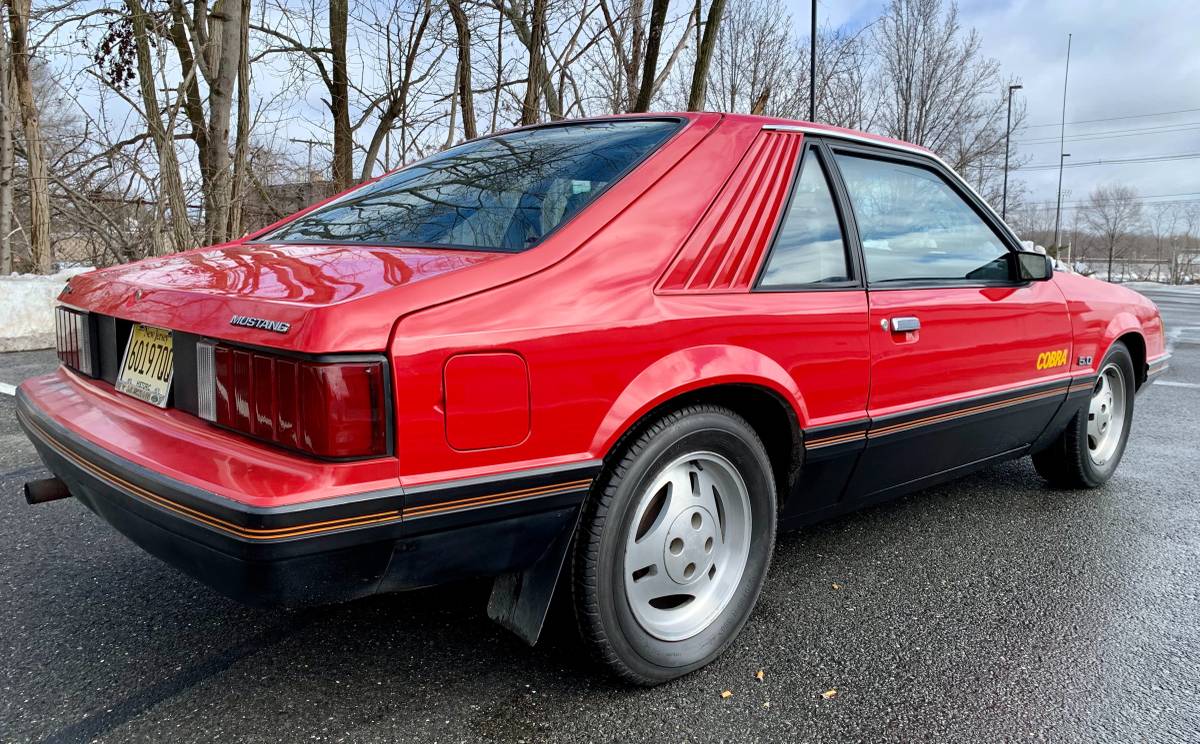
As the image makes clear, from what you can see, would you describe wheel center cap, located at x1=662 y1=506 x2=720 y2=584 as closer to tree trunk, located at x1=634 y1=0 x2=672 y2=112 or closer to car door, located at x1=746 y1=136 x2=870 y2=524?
car door, located at x1=746 y1=136 x2=870 y2=524

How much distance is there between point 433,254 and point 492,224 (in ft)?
0.70

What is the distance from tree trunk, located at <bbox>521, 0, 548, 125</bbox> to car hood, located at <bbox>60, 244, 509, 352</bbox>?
1013cm

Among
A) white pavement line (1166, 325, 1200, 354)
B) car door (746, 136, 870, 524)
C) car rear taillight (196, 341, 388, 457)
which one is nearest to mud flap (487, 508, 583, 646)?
car rear taillight (196, 341, 388, 457)

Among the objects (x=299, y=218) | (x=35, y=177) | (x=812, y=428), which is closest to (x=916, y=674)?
(x=812, y=428)

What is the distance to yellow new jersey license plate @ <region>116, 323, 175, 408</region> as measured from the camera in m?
1.87

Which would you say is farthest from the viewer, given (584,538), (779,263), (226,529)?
(779,263)

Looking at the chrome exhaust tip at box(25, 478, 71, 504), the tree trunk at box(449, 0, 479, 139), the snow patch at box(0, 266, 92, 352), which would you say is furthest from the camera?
the tree trunk at box(449, 0, 479, 139)

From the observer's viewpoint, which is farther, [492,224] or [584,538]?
[492,224]

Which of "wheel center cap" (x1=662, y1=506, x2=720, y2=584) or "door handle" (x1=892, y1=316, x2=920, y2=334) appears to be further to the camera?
"door handle" (x1=892, y1=316, x2=920, y2=334)

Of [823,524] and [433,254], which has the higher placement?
[433,254]

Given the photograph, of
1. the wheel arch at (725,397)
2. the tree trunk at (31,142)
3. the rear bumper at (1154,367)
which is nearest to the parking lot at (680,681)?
the wheel arch at (725,397)

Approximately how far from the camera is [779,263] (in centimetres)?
226

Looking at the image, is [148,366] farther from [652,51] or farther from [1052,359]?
[652,51]

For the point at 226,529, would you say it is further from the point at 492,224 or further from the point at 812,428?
the point at 812,428
